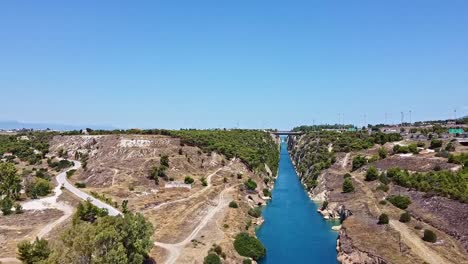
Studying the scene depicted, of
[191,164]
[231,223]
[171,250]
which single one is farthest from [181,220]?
[191,164]

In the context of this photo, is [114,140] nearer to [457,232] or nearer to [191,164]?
[191,164]

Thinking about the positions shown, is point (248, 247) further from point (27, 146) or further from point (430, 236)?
point (27, 146)

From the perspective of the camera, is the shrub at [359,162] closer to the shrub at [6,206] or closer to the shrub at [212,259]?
the shrub at [212,259]

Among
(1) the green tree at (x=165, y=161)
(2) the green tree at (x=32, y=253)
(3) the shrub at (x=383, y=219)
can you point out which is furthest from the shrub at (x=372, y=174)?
(2) the green tree at (x=32, y=253)

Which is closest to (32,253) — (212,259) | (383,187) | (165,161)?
(212,259)

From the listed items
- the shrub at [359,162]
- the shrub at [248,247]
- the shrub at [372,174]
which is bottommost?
the shrub at [248,247]

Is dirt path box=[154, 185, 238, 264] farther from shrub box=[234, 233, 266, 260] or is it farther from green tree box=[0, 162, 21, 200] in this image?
green tree box=[0, 162, 21, 200]
